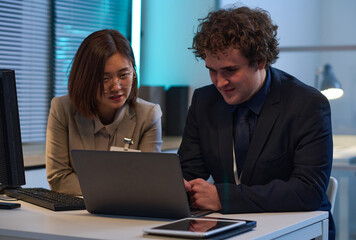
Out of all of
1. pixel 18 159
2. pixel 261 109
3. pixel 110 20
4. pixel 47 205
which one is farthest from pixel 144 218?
pixel 110 20

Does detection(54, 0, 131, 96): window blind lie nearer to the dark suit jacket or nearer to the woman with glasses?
the woman with glasses

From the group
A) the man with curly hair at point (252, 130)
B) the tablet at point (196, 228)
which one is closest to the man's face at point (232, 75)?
the man with curly hair at point (252, 130)

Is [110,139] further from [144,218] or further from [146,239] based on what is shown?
[146,239]

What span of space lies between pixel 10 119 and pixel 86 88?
68 centimetres

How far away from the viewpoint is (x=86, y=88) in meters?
2.36

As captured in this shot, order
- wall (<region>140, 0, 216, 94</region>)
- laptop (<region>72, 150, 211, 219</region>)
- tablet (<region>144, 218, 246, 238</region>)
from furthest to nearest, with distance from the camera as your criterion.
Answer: wall (<region>140, 0, 216, 94</region>) < laptop (<region>72, 150, 211, 219</region>) < tablet (<region>144, 218, 246, 238</region>)

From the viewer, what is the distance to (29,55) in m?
3.60

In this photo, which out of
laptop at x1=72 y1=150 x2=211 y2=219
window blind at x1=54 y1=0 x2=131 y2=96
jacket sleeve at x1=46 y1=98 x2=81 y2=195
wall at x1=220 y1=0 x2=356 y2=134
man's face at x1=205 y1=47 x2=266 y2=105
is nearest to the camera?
laptop at x1=72 y1=150 x2=211 y2=219

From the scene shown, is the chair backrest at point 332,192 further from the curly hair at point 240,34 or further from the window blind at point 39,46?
the window blind at point 39,46

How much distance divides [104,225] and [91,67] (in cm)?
103

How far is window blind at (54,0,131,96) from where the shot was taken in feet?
12.5

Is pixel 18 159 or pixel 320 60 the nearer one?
pixel 18 159

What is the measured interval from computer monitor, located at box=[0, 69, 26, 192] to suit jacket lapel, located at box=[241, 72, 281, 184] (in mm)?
750

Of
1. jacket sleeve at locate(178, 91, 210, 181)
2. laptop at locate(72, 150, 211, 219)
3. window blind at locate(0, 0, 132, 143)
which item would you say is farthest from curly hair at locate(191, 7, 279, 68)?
window blind at locate(0, 0, 132, 143)
